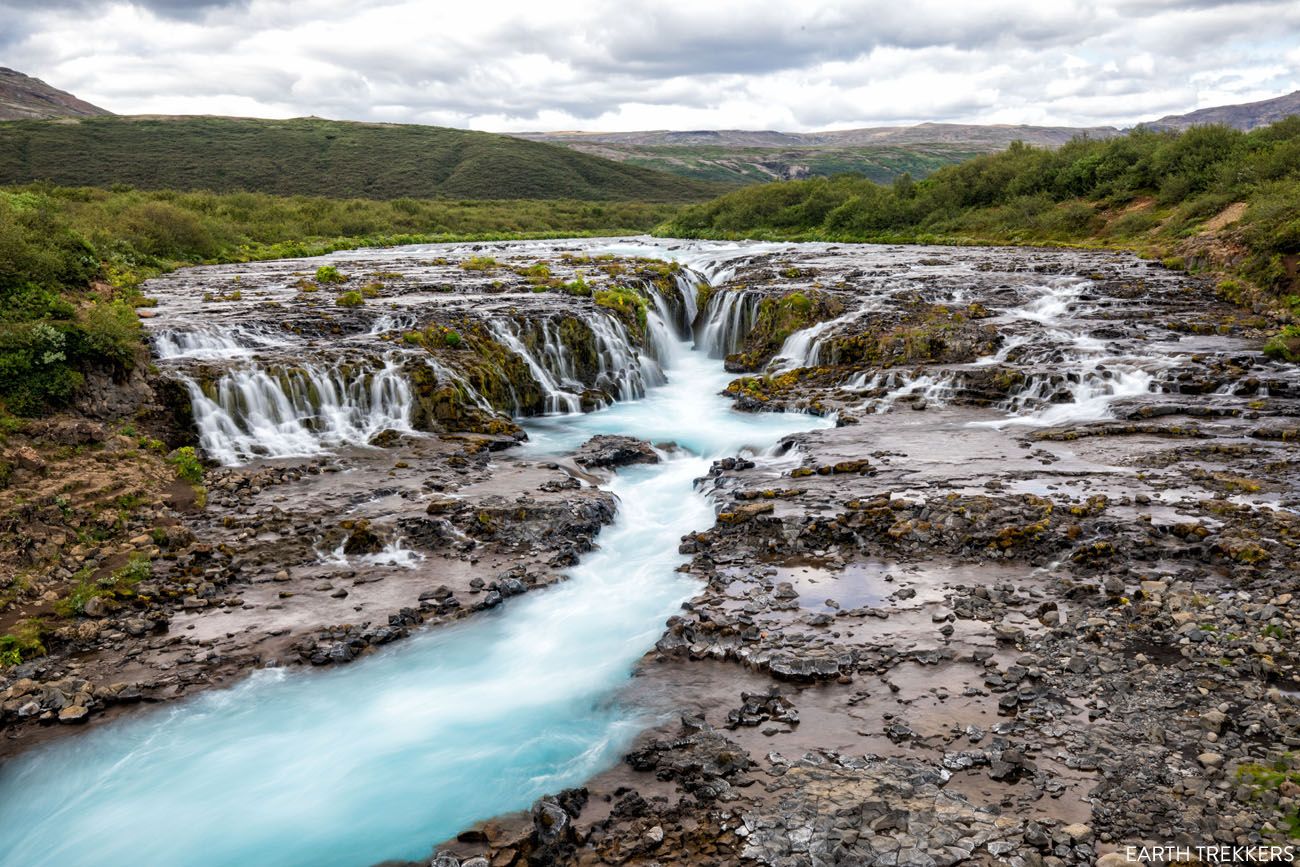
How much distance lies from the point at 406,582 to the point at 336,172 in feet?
455

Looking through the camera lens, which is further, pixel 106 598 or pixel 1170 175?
pixel 1170 175

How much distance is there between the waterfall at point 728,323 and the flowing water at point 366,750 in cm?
1974

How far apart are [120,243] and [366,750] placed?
117 feet

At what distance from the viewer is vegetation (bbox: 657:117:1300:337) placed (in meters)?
31.3

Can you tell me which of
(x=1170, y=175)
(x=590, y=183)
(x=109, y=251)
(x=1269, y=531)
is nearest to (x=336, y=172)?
(x=590, y=183)

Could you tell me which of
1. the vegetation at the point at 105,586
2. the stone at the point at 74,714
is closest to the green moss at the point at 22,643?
the vegetation at the point at 105,586

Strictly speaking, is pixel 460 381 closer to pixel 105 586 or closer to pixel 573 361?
pixel 573 361

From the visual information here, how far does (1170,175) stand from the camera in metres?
46.1

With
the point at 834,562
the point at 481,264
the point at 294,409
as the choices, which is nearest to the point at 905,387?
the point at 834,562

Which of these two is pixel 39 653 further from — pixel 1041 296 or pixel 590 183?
pixel 590 183

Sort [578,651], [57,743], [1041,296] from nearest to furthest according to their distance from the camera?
[57,743]
[578,651]
[1041,296]

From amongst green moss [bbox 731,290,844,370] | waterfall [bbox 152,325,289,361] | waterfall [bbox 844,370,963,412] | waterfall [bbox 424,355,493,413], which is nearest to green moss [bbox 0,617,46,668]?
waterfall [bbox 152,325,289,361]

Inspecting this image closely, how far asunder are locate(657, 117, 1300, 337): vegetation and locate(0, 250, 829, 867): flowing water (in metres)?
21.8

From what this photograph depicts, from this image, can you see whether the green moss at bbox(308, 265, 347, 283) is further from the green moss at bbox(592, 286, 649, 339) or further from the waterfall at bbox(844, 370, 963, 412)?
the waterfall at bbox(844, 370, 963, 412)
